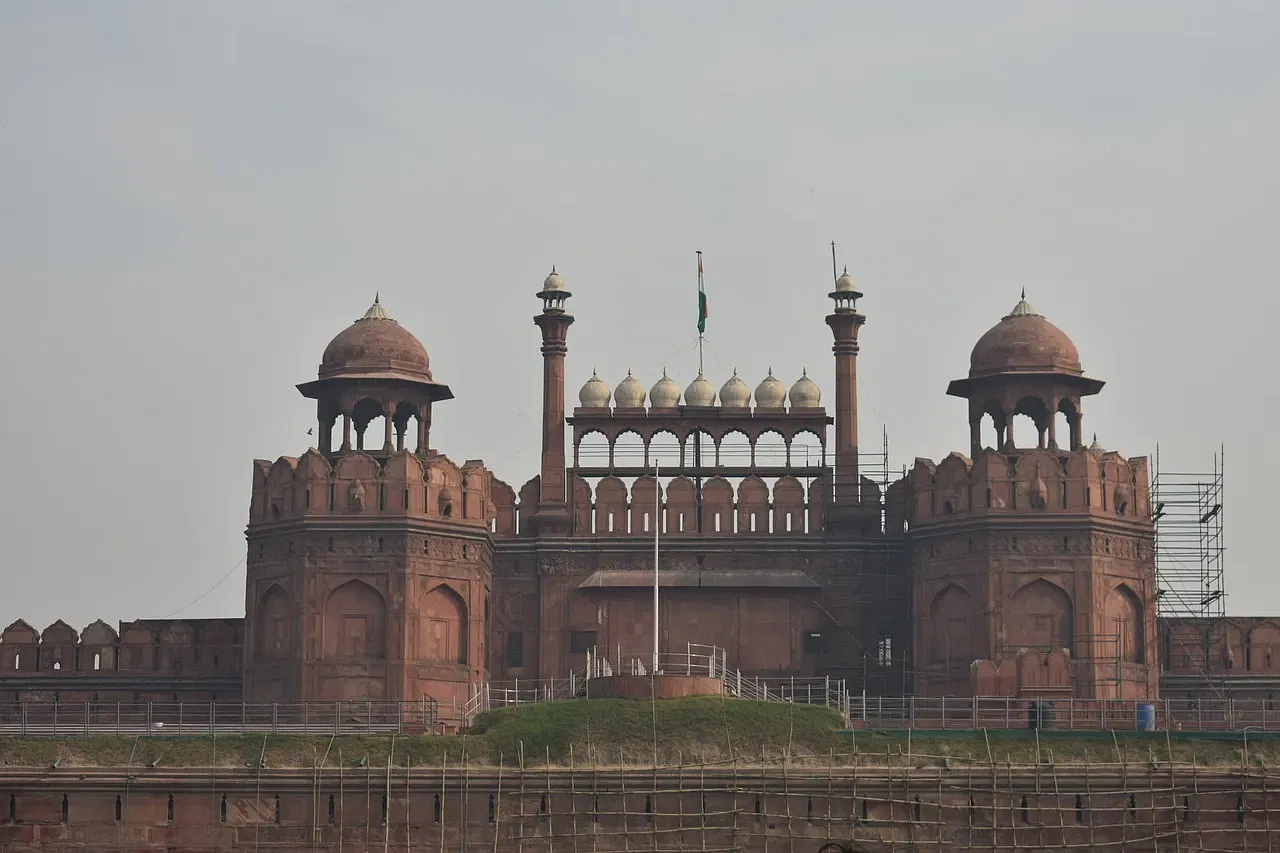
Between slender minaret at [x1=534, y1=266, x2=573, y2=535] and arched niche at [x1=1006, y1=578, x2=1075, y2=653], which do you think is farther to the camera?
slender minaret at [x1=534, y1=266, x2=573, y2=535]

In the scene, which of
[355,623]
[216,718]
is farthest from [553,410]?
[216,718]

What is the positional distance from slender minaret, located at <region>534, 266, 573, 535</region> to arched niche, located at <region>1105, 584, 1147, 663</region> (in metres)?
16.1

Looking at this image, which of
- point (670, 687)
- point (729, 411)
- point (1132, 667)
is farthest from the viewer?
point (729, 411)

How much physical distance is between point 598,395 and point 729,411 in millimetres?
3917

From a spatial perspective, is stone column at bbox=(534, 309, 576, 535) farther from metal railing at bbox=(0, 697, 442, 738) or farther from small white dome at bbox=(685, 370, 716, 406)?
metal railing at bbox=(0, 697, 442, 738)

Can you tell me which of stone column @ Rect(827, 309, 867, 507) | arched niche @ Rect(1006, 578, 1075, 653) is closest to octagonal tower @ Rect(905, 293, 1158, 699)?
arched niche @ Rect(1006, 578, 1075, 653)

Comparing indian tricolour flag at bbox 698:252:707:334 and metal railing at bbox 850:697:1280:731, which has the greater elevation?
indian tricolour flag at bbox 698:252:707:334

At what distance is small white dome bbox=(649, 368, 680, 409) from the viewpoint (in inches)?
3155

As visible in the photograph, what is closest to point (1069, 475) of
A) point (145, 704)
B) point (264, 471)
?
point (264, 471)

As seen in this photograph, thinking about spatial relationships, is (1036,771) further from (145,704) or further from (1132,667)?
(145,704)

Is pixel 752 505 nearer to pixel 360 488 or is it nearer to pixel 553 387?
pixel 553 387

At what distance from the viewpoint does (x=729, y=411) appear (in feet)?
262

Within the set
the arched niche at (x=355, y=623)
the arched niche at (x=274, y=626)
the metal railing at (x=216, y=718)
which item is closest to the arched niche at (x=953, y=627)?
the metal railing at (x=216, y=718)

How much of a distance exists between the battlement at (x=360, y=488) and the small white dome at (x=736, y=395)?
8.98 metres
